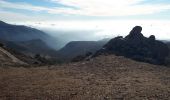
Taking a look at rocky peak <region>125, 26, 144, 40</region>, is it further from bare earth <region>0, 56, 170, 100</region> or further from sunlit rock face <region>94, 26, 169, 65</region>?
bare earth <region>0, 56, 170, 100</region>

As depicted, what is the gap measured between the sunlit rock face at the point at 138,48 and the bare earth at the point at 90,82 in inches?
437

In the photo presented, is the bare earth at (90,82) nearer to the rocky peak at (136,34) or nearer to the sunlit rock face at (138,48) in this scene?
the sunlit rock face at (138,48)

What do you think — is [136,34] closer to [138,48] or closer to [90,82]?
[138,48]

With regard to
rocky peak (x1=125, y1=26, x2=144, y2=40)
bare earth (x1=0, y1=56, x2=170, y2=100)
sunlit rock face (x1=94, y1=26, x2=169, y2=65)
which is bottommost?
bare earth (x1=0, y1=56, x2=170, y2=100)

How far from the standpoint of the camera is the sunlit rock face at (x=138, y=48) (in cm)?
7850

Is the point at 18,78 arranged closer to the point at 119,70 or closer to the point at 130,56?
the point at 119,70

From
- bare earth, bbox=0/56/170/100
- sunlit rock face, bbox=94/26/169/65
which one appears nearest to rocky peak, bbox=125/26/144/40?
sunlit rock face, bbox=94/26/169/65

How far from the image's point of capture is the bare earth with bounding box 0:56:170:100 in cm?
3972

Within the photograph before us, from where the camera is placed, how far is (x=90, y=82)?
48500 millimetres

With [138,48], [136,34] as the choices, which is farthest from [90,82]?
[136,34]

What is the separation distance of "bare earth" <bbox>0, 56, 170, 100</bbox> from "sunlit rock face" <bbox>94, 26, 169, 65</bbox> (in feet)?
36.4

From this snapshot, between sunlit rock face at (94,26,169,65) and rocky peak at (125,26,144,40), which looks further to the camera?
→ rocky peak at (125,26,144,40)

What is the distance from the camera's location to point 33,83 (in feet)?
157

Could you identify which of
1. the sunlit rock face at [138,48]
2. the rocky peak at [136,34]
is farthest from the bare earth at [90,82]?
the rocky peak at [136,34]
